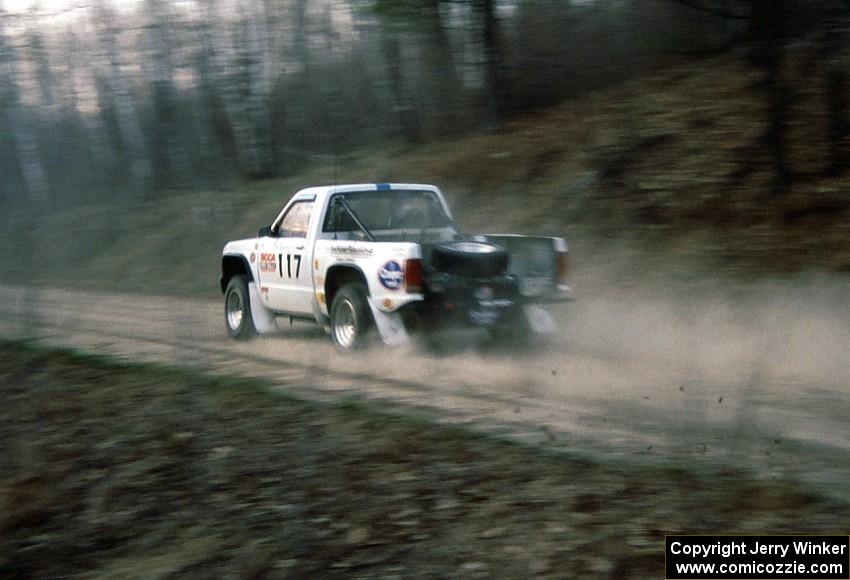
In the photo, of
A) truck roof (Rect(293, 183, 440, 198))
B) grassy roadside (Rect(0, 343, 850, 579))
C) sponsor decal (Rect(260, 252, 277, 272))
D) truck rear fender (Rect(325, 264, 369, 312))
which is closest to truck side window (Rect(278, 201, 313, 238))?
truck roof (Rect(293, 183, 440, 198))

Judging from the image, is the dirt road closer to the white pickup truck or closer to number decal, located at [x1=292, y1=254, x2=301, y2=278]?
the white pickup truck

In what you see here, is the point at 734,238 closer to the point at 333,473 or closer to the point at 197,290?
the point at 333,473

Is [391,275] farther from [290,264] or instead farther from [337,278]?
[290,264]

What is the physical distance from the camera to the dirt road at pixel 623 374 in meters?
6.80

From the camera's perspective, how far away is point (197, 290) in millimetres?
21656

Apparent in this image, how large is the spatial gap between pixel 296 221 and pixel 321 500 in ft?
18.3

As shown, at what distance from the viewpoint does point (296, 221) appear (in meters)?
11.7

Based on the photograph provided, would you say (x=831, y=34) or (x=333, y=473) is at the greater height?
(x=831, y=34)

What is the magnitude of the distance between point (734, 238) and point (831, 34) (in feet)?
12.1

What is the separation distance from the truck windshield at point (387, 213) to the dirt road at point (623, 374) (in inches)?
55.2

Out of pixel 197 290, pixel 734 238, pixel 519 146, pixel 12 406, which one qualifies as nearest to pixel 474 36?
pixel 519 146

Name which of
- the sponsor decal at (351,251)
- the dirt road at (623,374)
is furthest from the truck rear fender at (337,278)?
the dirt road at (623,374)

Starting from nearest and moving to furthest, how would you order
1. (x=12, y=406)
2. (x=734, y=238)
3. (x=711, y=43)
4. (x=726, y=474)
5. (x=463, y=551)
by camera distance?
(x=463, y=551) < (x=726, y=474) < (x=12, y=406) < (x=734, y=238) < (x=711, y=43)

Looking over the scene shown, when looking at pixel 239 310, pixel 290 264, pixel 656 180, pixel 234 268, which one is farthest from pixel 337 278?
pixel 656 180
